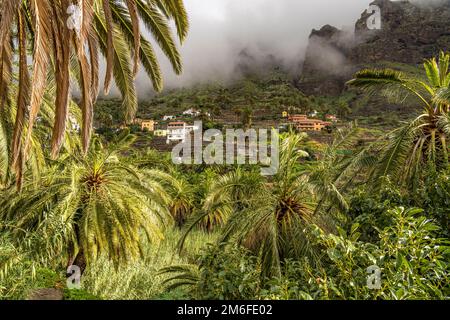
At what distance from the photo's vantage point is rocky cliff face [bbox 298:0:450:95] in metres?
78.0

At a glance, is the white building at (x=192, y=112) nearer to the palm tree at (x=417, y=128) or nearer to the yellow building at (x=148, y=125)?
the yellow building at (x=148, y=125)

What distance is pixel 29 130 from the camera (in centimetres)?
313

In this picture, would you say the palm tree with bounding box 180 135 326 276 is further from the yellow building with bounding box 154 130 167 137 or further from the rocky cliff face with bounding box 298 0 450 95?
the rocky cliff face with bounding box 298 0 450 95

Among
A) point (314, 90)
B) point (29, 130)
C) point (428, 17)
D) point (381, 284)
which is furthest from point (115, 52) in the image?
point (314, 90)

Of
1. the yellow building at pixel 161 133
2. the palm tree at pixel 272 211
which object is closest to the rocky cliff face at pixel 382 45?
the yellow building at pixel 161 133

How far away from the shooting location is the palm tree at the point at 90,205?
794 cm

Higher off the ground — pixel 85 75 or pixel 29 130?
pixel 85 75

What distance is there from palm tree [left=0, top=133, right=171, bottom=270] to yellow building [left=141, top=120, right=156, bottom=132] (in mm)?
46599

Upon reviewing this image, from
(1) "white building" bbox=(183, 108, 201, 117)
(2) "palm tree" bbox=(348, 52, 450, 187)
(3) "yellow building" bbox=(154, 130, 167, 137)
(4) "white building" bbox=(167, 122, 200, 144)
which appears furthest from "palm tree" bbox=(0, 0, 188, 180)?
(1) "white building" bbox=(183, 108, 201, 117)

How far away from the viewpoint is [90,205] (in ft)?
26.5

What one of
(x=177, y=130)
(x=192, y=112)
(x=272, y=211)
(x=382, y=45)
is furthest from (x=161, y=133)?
(x=382, y=45)
